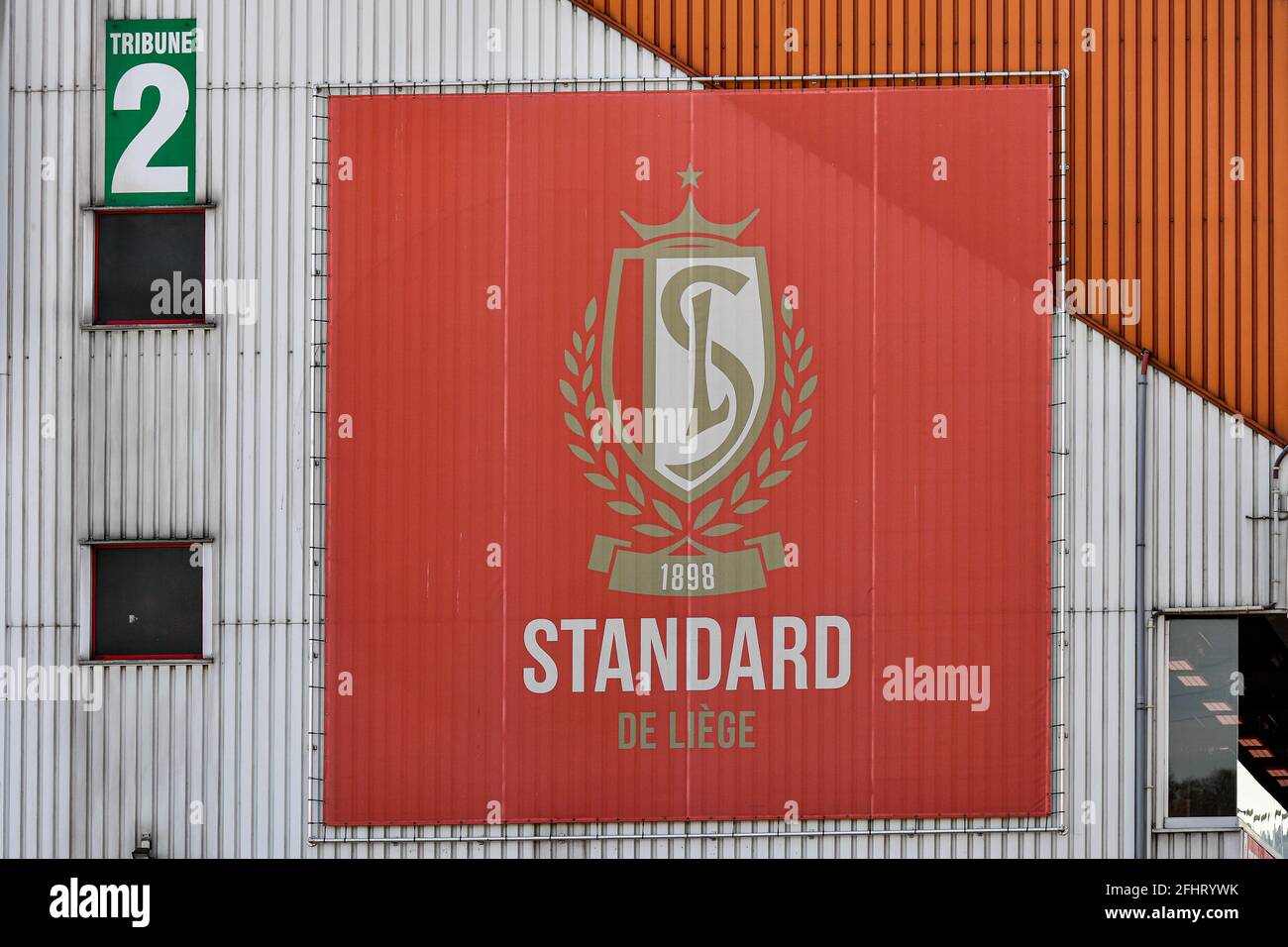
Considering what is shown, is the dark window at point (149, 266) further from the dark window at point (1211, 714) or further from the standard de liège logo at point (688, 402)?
the dark window at point (1211, 714)

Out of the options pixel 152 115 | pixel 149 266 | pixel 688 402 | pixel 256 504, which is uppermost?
pixel 152 115

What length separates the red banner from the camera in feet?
39.2

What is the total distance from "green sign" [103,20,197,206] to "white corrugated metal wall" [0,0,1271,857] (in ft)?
0.83

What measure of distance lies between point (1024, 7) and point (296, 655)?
1087cm

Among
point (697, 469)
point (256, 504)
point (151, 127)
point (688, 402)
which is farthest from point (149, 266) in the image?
point (697, 469)

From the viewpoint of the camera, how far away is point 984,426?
12.0 m

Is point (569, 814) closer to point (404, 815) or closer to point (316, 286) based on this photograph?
point (404, 815)

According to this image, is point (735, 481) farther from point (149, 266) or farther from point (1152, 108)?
point (149, 266)

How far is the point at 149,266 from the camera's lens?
12.2m

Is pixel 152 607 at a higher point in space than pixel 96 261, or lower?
lower

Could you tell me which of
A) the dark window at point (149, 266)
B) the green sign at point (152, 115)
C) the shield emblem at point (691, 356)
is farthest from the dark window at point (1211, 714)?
the green sign at point (152, 115)

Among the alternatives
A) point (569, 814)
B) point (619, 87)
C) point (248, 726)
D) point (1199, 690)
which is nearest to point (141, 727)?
point (248, 726)

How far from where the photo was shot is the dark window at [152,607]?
1212 centimetres

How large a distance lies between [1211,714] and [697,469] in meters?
6.40
